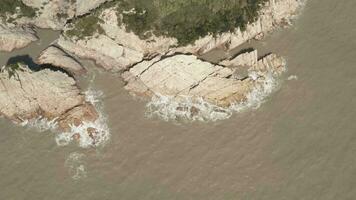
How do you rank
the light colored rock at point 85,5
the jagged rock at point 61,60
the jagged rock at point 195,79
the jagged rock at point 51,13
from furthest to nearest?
the jagged rock at point 51,13 < the light colored rock at point 85,5 < the jagged rock at point 61,60 < the jagged rock at point 195,79

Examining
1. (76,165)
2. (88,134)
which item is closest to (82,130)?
(88,134)

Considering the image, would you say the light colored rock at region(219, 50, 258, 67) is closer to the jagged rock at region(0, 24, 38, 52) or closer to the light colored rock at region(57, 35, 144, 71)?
the light colored rock at region(57, 35, 144, 71)

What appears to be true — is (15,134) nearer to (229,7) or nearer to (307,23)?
(229,7)

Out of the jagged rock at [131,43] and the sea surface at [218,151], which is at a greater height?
the jagged rock at [131,43]

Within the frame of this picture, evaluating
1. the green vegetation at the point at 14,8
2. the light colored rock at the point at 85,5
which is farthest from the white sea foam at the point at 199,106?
the green vegetation at the point at 14,8

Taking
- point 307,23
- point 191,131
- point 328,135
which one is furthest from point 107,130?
point 307,23

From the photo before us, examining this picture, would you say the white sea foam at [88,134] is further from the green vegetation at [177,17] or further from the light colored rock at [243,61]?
the light colored rock at [243,61]

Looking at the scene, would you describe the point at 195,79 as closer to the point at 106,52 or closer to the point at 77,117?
the point at 106,52
